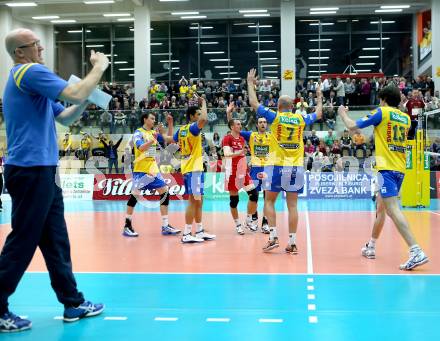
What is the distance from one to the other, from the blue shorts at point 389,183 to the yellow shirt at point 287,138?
1451mm

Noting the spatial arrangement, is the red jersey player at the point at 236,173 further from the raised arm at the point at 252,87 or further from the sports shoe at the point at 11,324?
the sports shoe at the point at 11,324

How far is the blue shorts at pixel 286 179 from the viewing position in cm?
744

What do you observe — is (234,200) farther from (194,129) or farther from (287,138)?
(287,138)

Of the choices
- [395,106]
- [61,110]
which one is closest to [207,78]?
[395,106]

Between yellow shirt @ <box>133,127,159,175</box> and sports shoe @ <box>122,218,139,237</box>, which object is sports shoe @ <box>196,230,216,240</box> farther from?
yellow shirt @ <box>133,127,159,175</box>

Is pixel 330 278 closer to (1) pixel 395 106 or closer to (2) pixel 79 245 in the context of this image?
(1) pixel 395 106

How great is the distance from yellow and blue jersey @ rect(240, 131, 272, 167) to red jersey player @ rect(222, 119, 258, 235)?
0.21 m

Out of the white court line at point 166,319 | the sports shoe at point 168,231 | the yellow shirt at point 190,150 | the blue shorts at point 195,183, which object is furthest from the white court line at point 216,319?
the sports shoe at point 168,231

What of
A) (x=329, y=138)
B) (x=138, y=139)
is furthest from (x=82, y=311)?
(x=329, y=138)

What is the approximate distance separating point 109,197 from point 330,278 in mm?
14387

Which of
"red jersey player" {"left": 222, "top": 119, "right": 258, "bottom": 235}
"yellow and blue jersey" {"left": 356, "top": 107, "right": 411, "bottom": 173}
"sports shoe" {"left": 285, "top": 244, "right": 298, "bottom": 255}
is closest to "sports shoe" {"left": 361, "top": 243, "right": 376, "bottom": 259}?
"sports shoe" {"left": 285, "top": 244, "right": 298, "bottom": 255}

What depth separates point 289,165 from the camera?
7641mm

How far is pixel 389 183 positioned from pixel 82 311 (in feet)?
13.6

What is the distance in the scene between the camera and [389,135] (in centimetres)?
662
